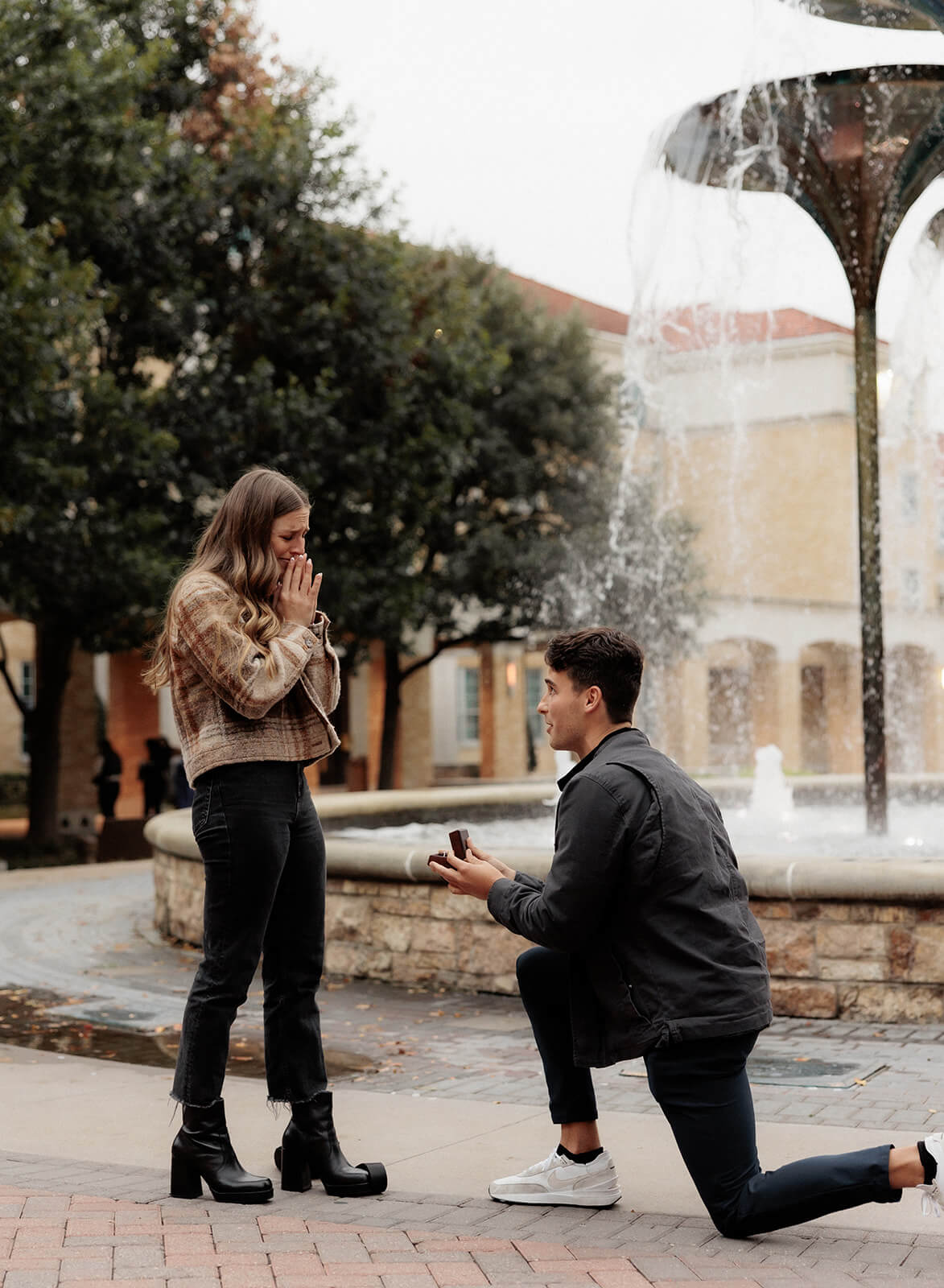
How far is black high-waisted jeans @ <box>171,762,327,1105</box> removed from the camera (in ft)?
13.5

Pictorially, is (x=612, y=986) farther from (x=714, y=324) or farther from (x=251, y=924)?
(x=714, y=324)

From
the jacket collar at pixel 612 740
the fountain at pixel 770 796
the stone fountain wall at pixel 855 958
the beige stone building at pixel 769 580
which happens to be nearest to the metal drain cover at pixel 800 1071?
the stone fountain wall at pixel 855 958

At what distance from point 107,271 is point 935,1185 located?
701 inches

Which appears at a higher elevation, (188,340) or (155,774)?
(188,340)

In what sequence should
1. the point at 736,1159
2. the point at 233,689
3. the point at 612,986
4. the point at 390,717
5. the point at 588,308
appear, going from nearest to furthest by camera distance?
the point at 736,1159
the point at 612,986
the point at 233,689
the point at 390,717
the point at 588,308

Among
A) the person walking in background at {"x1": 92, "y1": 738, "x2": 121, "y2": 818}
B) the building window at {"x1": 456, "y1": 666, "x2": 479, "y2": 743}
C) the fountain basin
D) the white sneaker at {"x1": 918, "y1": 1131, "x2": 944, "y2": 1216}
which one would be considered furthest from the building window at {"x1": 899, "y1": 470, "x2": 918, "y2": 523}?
the white sneaker at {"x1": 918, "y1": 1131, "x2": 944, "y2": 1216}

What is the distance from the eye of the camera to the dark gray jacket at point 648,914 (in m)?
3.64

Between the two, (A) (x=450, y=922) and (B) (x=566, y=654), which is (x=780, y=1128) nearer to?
(B) (x=566, y=654)

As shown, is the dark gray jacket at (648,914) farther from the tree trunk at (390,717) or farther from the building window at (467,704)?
the building window at (467,704)

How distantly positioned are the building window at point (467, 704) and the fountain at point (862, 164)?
31.7 m

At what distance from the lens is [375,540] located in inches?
850

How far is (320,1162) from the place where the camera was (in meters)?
4.21

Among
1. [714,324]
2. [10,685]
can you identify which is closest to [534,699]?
[714,324]

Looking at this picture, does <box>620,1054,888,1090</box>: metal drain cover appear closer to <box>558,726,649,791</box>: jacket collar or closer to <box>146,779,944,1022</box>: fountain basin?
<box>146,779,944,1022</box>: fountain basin
